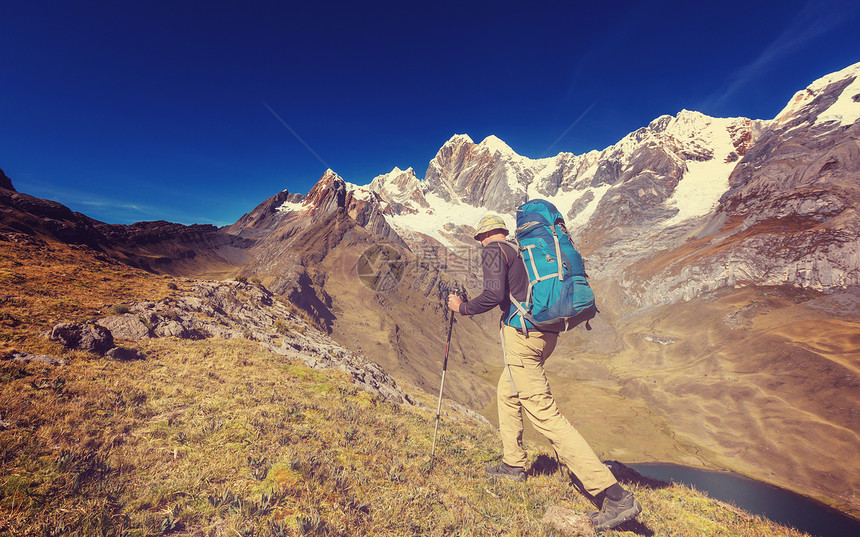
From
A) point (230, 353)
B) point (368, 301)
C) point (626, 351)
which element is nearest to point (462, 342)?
point (368, 301)

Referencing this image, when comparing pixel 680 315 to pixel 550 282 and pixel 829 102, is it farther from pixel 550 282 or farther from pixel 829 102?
pixel 829 102

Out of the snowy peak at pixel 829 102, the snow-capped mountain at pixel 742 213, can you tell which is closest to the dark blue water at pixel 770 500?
the snow-capped mountain at pixel 742 213

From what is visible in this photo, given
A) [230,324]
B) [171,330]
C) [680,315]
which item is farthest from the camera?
[680,315]

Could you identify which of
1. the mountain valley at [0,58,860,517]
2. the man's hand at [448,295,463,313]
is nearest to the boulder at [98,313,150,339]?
the mountain valley at [0,58,860,517]

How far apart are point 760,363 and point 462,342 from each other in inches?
2525

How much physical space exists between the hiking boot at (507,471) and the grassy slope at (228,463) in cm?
19

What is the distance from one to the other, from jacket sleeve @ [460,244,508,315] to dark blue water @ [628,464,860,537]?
46.1 m

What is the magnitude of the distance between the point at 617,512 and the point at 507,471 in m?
2.03

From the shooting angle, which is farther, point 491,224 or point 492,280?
point 491,224

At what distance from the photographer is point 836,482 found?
43156 mm

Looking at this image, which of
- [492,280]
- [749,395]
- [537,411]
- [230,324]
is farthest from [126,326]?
[749,395]

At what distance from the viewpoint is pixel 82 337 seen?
7.48 meters

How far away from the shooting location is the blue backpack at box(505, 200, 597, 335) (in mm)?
5332

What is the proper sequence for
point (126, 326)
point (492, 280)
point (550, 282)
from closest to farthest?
point (550, 282)
point (492, 280)
point (126, 326)
